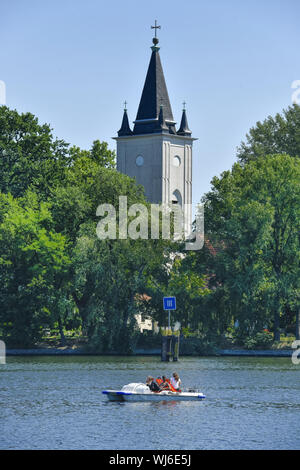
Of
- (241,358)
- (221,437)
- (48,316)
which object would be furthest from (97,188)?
(221,437)

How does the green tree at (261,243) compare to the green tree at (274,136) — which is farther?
the green tree at (274,136)

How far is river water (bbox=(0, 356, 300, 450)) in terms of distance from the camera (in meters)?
44.4

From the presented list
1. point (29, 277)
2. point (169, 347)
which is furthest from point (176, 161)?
point (169, 347)

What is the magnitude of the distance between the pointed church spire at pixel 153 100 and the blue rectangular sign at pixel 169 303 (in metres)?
53.0

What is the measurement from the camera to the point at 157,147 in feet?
445

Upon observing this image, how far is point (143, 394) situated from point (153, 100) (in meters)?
81.8

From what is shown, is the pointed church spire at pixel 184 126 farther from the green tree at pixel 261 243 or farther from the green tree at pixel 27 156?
the green tree at pixel 261 243

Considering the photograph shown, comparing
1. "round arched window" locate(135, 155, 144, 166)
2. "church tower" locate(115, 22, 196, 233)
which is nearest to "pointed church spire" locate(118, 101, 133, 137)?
"church tower" locate(115, 22, 196, 233)

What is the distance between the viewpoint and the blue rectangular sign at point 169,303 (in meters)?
84.1

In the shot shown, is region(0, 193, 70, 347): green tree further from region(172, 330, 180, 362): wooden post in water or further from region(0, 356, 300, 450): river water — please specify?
region(172, 330, 180, 362): wooden post in water

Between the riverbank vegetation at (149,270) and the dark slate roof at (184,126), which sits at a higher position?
the dark slate roof at (184,126)

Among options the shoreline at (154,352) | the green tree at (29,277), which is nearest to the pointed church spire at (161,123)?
the green tree at (29,277)

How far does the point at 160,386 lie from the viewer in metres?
56.2

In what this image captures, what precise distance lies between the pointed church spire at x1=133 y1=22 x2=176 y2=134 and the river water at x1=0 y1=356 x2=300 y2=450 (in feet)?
199
